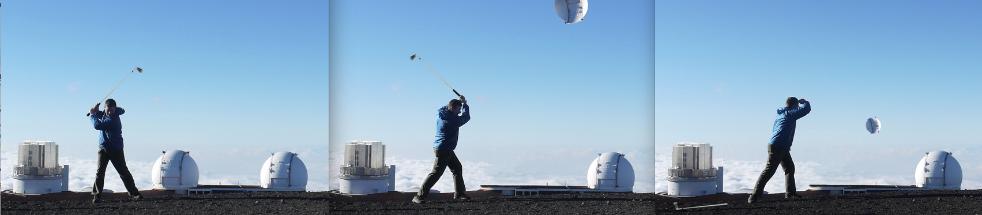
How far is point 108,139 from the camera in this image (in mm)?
11516

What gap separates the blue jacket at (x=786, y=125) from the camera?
11.7 metres

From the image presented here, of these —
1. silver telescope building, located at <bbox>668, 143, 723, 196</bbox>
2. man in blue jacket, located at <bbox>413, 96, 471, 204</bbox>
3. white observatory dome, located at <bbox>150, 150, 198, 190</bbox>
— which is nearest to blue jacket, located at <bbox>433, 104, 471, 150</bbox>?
man in blue jacket, located at <bbox>413, 96, 471, 204</bbox>

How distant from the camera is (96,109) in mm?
11438

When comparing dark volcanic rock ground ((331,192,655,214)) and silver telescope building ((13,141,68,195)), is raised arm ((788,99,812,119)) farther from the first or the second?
silver telescope building ((13,141,68,195))

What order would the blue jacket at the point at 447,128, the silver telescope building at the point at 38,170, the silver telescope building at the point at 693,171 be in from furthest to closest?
1. the silver telescope building at the point at 38,170
2. the silver telescope building at the point at 693,171
3. the blue jacket at the point at 447,128

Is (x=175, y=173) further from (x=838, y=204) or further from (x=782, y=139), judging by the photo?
(x=838, y=204)

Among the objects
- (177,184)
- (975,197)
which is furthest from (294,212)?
(975,197)

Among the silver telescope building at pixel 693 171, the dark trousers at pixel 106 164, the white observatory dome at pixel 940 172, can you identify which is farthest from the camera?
the white observatory dome at pixel 940 172

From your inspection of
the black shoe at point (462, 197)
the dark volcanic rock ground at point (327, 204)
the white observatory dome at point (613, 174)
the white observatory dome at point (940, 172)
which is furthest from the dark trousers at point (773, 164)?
the white observatory dome at point (940, 172)

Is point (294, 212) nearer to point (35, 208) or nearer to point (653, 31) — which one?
point (35, 208)

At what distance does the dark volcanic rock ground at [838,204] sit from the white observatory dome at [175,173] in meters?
8.34

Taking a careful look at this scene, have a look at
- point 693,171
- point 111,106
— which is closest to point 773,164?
point 693,171

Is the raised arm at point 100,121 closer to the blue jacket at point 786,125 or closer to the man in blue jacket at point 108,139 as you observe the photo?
the man in blue jacket at point 108,139

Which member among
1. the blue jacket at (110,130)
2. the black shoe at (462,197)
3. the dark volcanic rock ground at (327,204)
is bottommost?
the dark volcanic rock ground at (327,204)
